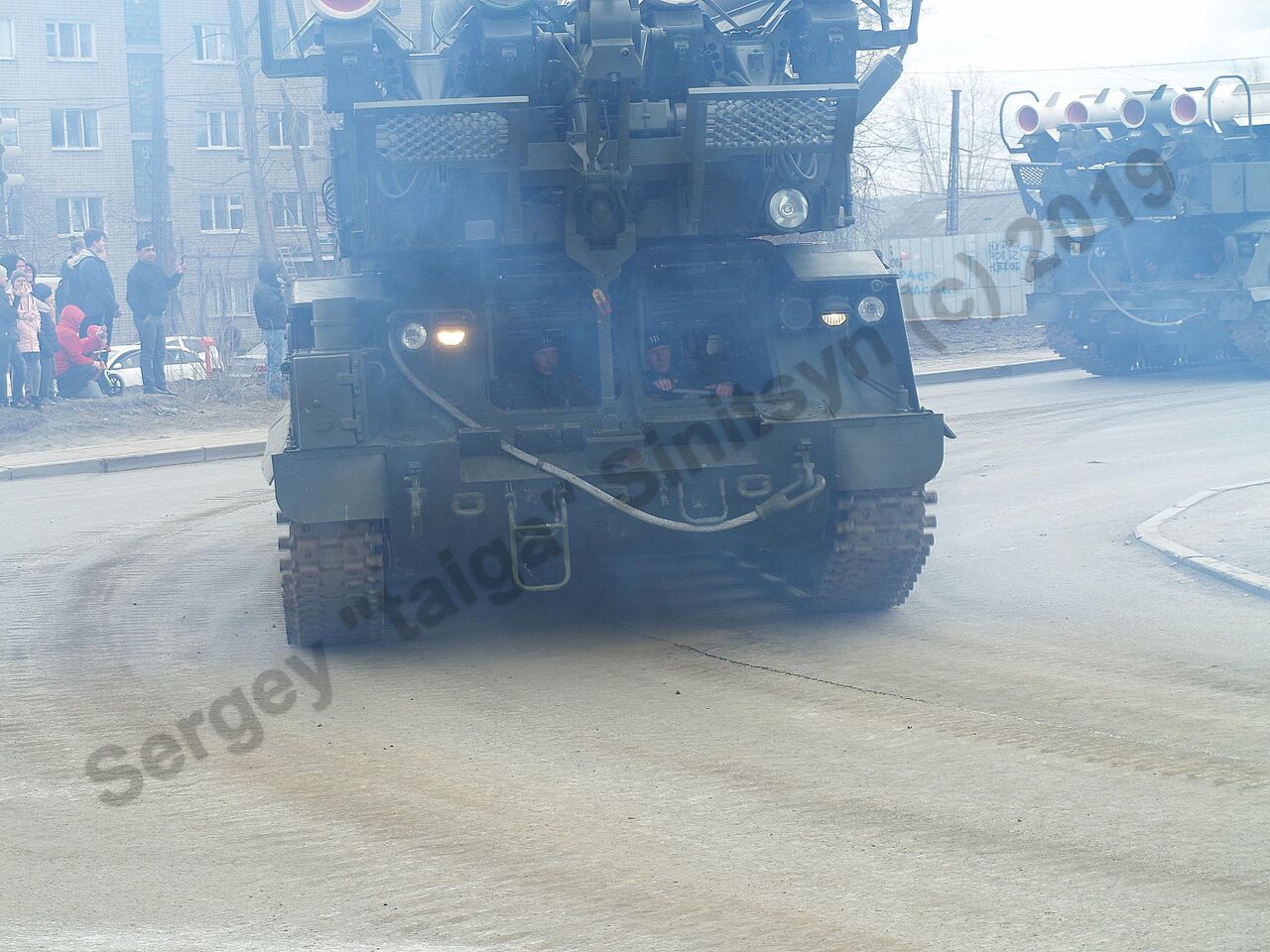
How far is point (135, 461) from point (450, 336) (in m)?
10.2

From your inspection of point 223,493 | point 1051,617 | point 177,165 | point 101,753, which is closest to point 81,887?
point 101,753

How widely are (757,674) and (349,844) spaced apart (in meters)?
2.40

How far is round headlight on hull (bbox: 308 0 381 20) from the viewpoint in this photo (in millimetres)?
7445

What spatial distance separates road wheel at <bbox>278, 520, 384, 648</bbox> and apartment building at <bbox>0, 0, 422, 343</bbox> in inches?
1649

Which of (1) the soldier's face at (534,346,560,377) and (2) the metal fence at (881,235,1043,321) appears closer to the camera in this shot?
(1) the soldier's face at (534,346,560,377)

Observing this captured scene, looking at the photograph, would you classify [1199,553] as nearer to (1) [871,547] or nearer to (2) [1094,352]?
(1) [871,547]

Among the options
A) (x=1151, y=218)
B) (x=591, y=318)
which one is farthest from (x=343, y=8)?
(x=1151, y=218)

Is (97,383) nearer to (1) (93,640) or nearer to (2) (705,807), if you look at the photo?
(1) (93,640)

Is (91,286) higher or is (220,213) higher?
(220,213)

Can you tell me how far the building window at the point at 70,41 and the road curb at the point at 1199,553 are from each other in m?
46.3

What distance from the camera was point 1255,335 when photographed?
18.9m

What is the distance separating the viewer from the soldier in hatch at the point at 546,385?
300 inches

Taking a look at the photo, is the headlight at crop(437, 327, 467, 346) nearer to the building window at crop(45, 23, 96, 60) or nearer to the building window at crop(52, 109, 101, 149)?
the building window at crop(52, 109, 101, 149)

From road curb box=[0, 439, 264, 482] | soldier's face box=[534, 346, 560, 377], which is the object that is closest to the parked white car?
road curb box=[0, 439, 264, 482]
